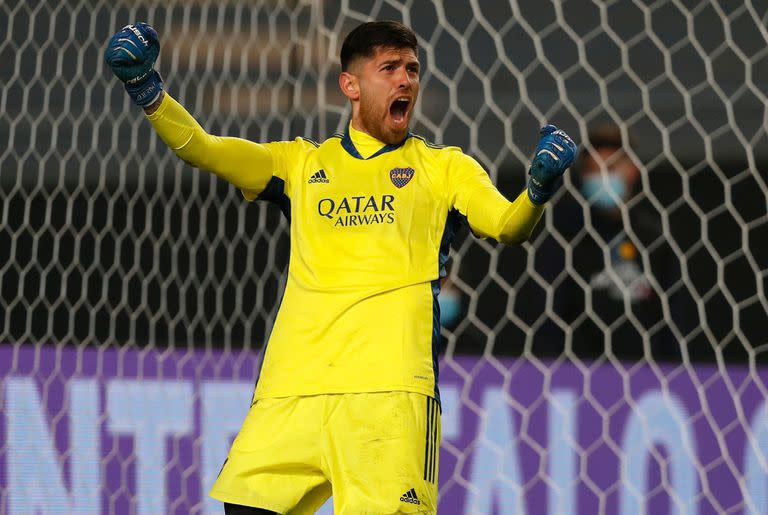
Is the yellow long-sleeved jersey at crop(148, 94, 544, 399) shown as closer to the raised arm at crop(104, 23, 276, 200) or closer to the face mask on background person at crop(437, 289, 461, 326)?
the raised arm at crop(104, 23, 276, 200)

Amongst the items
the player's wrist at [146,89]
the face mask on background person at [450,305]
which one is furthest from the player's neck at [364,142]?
the face mask on background person at [450,305]

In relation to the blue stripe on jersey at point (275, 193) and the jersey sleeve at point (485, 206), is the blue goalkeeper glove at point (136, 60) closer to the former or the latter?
the blue stripe on jersey at point (275, 193)

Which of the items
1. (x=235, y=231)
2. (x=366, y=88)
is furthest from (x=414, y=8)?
(x=366, y=88)

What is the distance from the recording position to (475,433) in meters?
2.97

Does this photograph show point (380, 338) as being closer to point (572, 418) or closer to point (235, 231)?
point (572, 418)

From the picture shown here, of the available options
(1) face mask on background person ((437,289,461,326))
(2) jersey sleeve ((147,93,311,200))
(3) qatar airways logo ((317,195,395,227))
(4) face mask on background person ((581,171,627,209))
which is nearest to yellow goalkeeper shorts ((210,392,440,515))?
(3) qatar airways logo ((317,195,395,227))

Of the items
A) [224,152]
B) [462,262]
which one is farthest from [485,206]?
[462,262]

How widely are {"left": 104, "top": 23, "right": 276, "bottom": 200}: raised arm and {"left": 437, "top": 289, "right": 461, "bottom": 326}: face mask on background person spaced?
4.31 feet

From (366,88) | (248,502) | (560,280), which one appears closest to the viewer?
(248,502)

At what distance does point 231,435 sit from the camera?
3154 millimetres

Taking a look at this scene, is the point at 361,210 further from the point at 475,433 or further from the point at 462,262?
the point at 462,262

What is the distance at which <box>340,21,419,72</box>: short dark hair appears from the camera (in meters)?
2.06

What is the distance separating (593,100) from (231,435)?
1466mm

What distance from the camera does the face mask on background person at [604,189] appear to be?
3.10 meters
